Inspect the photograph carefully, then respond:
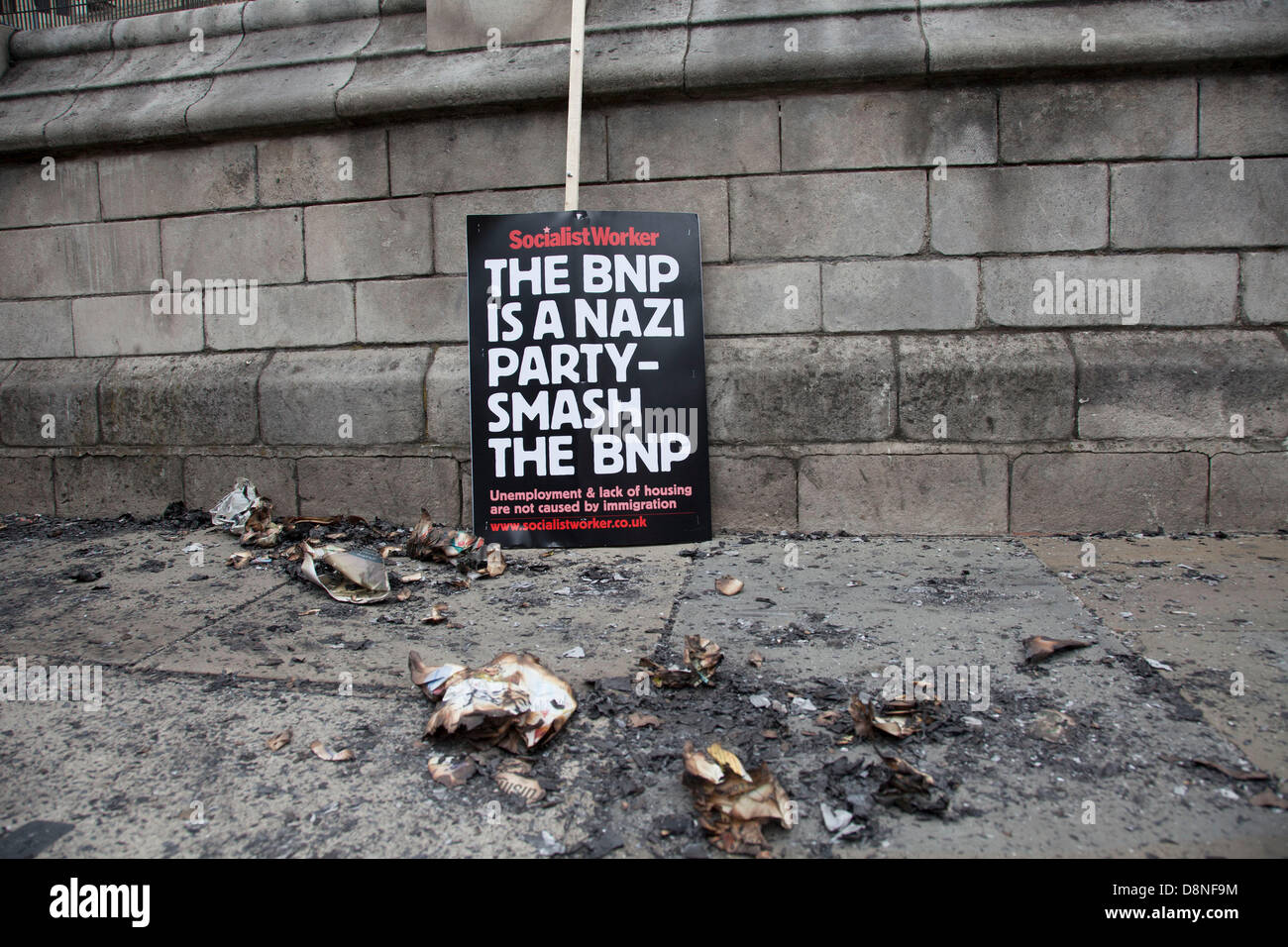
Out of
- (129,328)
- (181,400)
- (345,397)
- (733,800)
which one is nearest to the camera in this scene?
(733,800)

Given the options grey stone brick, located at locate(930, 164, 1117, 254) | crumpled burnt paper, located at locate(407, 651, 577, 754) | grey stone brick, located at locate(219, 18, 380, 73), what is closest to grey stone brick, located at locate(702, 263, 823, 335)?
grey stone brick, located at locate(930, 164, 1117, 254)

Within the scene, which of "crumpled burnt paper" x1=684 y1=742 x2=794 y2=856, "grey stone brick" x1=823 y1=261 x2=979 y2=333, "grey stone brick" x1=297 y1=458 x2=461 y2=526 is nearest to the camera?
→ "crumpled burnt paper" x1=684 y1=742 x2=794 y2=856

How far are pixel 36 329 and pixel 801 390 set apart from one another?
4921 millimetres

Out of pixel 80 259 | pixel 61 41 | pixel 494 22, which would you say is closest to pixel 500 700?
pixel 494 22

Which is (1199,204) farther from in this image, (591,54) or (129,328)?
(129,328)

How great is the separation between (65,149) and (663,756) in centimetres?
545

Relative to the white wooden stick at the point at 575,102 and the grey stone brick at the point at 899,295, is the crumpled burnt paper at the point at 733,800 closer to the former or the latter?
the grey stone brick at the point at 899,295

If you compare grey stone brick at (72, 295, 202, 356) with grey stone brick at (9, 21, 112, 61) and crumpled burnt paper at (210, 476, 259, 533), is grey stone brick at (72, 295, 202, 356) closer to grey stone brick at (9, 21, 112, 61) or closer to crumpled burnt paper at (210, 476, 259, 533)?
crumpled burnt paper at (210, 476, 259, 533)

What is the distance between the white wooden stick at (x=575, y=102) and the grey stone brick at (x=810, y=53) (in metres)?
0.57

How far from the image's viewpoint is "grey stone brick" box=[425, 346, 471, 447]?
14.3 feet

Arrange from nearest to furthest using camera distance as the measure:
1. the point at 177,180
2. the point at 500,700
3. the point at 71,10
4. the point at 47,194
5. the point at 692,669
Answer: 1. the point at 500,700
2. the point at 692,669
3. the point at 177,180
4. the point at 47,194
5. the point at 71,10

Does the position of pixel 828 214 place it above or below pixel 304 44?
below

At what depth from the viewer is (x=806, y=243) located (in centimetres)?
420

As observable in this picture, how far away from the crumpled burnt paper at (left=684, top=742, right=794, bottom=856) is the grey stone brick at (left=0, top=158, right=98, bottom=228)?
528 centimetres
